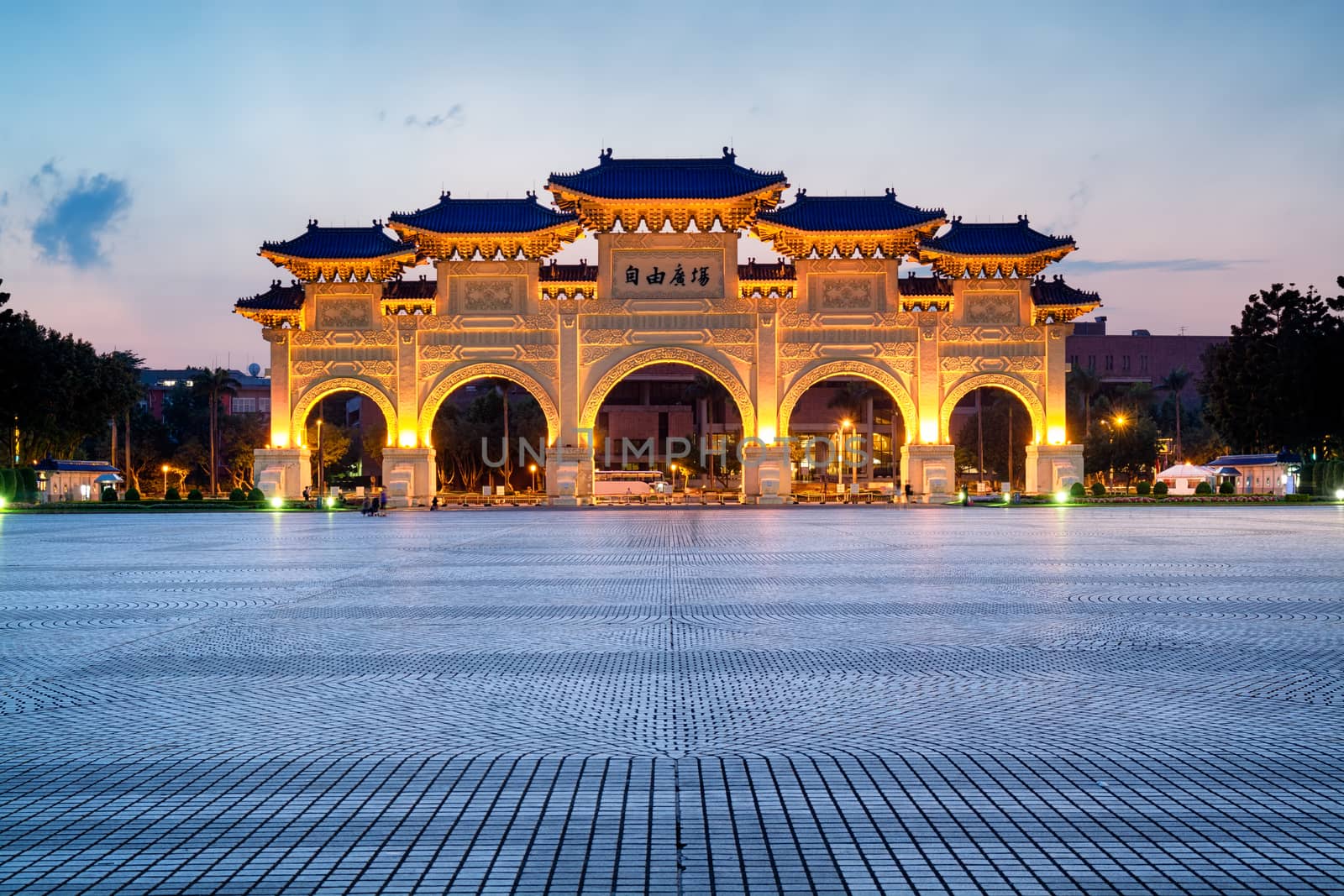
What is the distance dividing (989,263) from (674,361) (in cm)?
1253

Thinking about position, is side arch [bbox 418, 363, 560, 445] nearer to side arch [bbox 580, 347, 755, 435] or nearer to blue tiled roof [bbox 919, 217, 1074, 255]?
side arch [bbox 580, 347, 755, 435]

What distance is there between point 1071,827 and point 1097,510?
3234 centimetres

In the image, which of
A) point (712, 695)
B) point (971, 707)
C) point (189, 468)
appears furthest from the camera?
point (189, 468)

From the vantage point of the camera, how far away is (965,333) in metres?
39.8

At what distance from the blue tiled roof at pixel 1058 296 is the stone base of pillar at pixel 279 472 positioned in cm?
2872

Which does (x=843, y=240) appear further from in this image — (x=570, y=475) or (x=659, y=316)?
(x=570, y=475)

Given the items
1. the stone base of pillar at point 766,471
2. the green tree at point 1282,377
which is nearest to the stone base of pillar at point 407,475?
the stone base of pillar at point 766,471

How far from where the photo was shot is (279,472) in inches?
1559

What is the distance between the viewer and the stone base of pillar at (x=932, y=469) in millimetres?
39688

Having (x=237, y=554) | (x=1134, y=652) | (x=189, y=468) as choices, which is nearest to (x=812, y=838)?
(x=1134, y=652)

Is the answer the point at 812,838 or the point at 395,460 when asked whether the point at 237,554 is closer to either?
the point at 812,838

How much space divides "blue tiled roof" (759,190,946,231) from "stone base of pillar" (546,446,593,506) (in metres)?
11.2

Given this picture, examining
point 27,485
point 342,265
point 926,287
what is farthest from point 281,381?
point 926,287

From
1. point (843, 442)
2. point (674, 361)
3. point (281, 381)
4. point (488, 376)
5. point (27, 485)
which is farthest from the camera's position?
point (843, 442)
